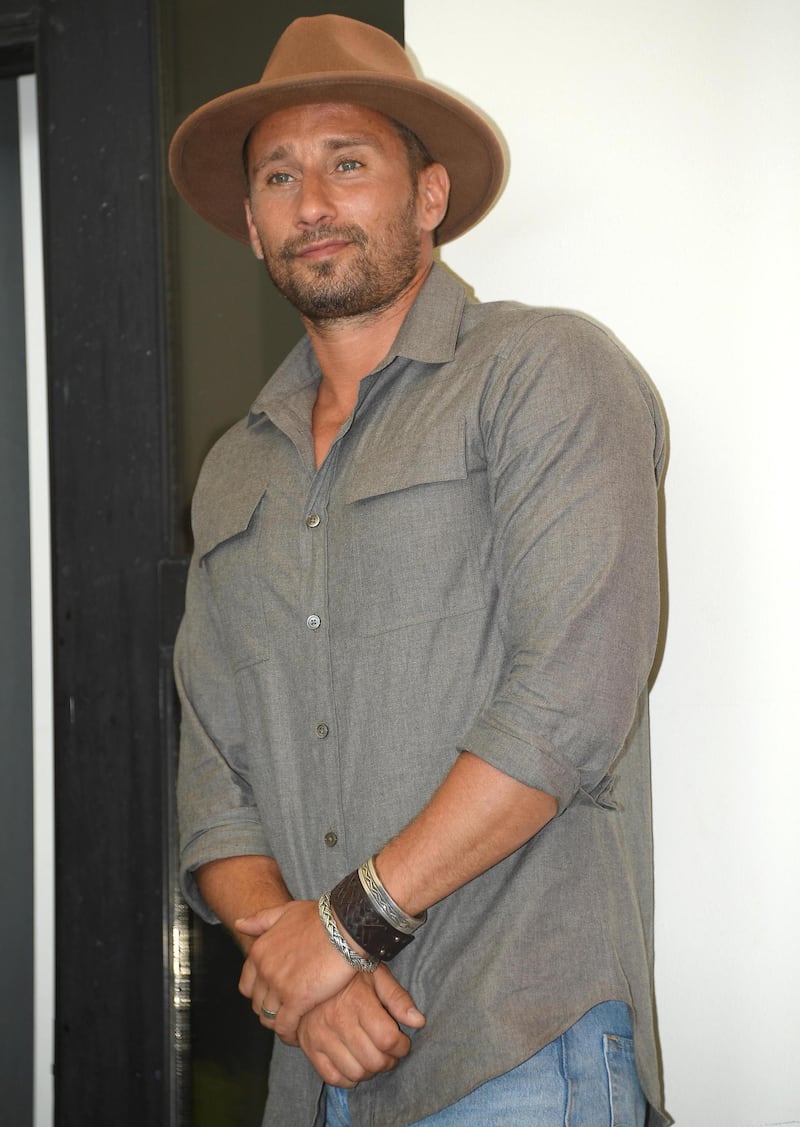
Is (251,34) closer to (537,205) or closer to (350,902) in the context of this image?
(537,205)

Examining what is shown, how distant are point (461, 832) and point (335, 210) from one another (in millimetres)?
802

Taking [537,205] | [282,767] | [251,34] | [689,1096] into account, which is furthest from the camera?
[251,34]

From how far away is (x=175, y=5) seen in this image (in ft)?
6.59

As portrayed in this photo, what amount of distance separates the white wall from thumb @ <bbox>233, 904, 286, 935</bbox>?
23.6 inches

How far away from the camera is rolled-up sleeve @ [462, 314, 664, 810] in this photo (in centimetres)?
115

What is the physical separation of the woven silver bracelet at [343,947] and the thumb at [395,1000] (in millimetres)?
25

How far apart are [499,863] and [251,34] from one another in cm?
150

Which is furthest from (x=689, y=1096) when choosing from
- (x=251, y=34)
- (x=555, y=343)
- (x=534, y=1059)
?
(x=251, y=34)

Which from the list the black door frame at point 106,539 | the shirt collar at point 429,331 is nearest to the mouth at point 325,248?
the shirt collar at point 429,331

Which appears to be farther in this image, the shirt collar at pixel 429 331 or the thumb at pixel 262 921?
the shirt collar at pixel 429 331

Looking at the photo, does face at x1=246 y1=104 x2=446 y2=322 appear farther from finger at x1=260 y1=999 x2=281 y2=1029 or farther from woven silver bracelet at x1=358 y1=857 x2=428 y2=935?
finger at x1=260 y1=999 x2=281 y2=1029

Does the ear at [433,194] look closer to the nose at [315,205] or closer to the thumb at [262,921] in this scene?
the nose at [315,205]

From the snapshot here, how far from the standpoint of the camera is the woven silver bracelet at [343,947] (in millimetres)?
1202

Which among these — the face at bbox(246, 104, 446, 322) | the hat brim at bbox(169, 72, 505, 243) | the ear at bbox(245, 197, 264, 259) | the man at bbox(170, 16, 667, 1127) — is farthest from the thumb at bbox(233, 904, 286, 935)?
the hat brim at bbox(169, 72, 505, 243)
